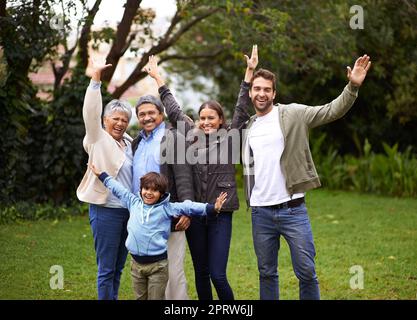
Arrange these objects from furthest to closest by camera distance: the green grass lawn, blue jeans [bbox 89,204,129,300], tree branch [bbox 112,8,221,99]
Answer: tree branch [bbox 112,8,221,99], the green grass lawn, blue jeans [bbox 89,204,129,300]

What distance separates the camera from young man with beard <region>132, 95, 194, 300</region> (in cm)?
474

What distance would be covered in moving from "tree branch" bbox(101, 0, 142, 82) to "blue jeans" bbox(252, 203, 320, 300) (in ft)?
17.9

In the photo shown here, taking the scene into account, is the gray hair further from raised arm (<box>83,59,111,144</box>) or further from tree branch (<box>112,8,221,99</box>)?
tree branch (<box>112,8,221,99</box>)

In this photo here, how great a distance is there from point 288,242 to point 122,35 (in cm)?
632

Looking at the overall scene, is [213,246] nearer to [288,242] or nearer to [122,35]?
[288,242]

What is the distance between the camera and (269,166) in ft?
15.1

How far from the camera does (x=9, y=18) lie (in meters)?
6.93

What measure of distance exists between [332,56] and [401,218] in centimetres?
309

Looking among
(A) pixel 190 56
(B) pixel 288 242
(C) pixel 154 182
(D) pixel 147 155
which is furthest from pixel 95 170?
(A) pixel 190 56

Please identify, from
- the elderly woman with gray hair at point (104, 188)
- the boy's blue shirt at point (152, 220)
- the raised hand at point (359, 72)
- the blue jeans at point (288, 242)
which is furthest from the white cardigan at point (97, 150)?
the raised hand at point (359, 72)

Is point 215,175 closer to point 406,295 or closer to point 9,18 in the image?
point 406,295

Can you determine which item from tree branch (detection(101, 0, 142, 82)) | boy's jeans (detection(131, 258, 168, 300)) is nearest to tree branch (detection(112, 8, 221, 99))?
tree branch (detection(101, 0, 142, 82))

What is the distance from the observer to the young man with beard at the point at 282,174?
4.55 meters

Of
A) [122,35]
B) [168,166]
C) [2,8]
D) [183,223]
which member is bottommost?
[183,223]
